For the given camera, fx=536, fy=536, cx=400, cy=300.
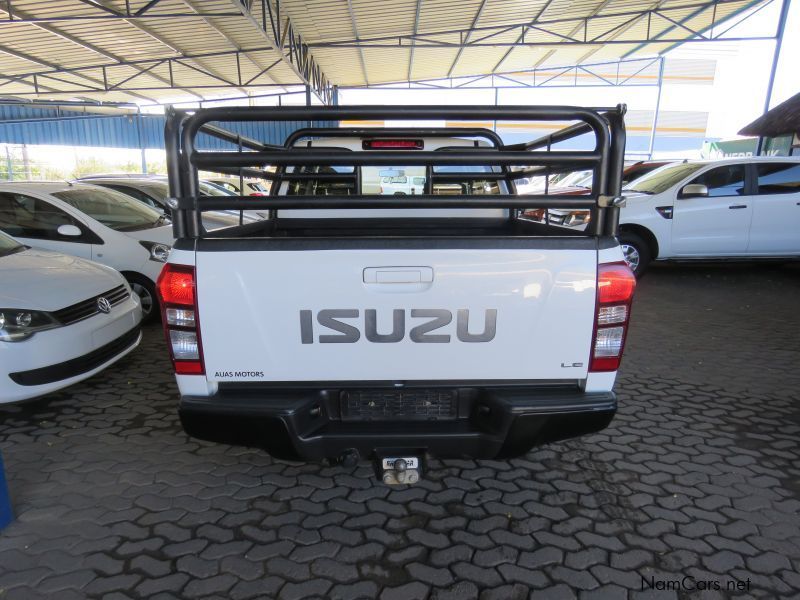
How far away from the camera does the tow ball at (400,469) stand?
2.32m

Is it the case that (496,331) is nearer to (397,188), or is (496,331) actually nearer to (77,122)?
(397,188)

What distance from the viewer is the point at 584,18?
1636 centimetres

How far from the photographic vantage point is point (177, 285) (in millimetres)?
2164

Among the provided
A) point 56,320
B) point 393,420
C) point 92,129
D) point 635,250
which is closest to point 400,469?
point 393,420

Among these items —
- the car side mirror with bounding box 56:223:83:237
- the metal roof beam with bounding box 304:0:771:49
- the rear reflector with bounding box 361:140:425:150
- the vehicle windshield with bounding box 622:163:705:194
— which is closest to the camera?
the rear reflector with bounding box 361:140:425:150

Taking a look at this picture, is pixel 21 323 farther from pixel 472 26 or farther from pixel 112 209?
pixel 472 26

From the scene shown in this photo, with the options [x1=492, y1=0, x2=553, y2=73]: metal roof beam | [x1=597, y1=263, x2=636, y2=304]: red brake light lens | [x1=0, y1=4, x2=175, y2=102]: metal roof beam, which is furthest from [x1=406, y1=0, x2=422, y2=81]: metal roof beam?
[x1=597, y1=263, x2=636, y2=304]: red brake light lens

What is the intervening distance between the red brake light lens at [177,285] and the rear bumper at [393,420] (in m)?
0.43

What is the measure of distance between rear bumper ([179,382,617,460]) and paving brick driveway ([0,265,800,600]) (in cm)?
50

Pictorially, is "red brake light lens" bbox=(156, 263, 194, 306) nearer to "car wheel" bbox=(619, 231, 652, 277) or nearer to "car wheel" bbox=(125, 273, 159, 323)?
"car wheel" bbox=(125, 273, 159, 323)

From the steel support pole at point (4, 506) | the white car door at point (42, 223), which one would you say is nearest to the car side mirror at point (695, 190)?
the white car door at point (42, 223)

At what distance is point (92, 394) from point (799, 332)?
7.08 m

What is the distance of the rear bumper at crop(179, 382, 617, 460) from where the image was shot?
2213 mm

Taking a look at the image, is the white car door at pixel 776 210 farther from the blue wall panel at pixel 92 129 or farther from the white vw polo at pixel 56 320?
the blue wall panel at pixel 92 129
